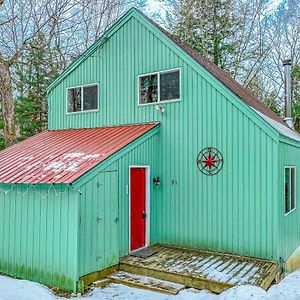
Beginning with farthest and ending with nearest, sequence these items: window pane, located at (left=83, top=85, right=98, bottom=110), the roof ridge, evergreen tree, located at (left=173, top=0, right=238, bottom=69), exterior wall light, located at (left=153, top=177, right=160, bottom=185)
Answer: evergreen tree, located at (left=173, top=0, right=238, bottom=69), window pane, located at (left=83, top=85, right=98, bottom=110), the roof ridge, exterior wall light, located at (left=153, top=177, right=160, bottom=185)

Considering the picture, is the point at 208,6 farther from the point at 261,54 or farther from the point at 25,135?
the point at 25,135

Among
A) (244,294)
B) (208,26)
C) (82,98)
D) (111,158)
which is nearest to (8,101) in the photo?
(82,98)

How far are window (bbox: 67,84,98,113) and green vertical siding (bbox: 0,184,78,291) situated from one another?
407cm

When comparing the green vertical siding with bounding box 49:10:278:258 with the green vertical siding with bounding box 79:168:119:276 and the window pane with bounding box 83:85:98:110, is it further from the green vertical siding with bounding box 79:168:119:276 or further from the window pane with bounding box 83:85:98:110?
the green vertical siding with bounding box 79:168:119:276

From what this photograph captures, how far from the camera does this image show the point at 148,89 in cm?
917

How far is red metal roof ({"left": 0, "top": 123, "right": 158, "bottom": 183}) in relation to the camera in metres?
6.52

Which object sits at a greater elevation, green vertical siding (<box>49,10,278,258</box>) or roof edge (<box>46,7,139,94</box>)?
roof edge (<box>46,7,139,94</box>)

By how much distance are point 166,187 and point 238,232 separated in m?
2.11

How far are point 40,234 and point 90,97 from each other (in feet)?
16.8

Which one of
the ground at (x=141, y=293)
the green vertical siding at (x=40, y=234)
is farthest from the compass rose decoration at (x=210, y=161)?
the green vertical siding at (x=40, y=234)

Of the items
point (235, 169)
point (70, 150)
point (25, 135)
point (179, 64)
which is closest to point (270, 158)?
point (235, 169)

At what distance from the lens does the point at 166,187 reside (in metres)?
8.59

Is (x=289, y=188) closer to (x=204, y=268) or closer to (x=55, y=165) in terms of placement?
(x=204, y=268)

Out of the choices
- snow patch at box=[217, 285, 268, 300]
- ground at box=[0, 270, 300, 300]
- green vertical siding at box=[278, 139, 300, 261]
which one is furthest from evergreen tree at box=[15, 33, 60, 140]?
snow patch at box=[217, 285, 268, 300]
